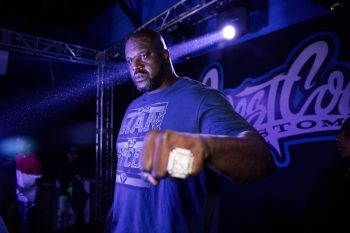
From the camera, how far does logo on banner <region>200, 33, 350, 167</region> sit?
3.07 metres

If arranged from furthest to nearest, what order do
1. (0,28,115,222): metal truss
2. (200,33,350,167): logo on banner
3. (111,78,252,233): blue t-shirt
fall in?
1. (0,28,115,222): metal truss
2. (200,33,350,167): logo on banner
3. (111,78,252,233): blue t-shirt

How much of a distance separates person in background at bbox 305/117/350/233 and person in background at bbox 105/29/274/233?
195cm

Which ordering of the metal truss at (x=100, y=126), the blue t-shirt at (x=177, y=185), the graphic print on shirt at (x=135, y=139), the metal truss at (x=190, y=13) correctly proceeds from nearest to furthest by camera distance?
the blue t-shirt at (x=177, y=185)
the graphic print on shirt at (x=135, y=139)
the metal truss at (x=190, y=13)
the metal truss at (x=100, y=126)

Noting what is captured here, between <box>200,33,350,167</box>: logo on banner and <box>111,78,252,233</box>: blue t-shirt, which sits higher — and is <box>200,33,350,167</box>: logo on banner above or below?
above

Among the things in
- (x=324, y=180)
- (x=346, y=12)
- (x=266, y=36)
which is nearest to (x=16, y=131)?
(x=266, y=36)

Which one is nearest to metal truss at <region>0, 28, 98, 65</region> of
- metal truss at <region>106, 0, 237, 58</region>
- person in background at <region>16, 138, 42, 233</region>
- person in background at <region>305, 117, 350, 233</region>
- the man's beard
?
person in background at <region>16, 138, 42, 233</region>

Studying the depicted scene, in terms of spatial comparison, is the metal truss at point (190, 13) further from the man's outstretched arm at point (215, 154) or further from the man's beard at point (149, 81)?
the man's outstretched arm at point (215, 154)

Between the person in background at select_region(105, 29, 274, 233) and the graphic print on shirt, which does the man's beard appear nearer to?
the person in background at select_region(105, 29, 274, 233)

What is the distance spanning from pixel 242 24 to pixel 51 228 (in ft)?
18.9

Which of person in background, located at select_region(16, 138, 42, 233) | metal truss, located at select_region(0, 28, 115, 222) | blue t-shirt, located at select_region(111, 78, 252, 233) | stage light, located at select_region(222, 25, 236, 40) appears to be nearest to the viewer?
blue t-shirt, located at select_region(111, 78, 252, 233)

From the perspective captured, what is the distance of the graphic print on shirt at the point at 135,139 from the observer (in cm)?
138

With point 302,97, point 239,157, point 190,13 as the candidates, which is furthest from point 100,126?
point 239,157

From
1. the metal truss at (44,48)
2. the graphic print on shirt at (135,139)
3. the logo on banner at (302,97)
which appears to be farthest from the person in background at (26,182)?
the graphic print on shirt at (135,139)

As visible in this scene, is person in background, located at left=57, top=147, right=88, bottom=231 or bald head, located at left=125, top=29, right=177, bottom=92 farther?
person in background, located at left=57, top=147, right=88, bottom=231
